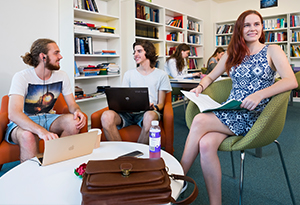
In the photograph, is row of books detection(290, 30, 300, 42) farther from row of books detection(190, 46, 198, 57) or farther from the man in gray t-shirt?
the man in gray t-shirt

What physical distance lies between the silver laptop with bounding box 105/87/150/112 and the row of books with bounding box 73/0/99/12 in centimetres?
184

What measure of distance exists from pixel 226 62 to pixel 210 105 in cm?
39

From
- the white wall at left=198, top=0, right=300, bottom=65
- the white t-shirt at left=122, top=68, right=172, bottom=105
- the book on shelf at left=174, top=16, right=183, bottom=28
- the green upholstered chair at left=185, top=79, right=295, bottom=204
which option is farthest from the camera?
the white wall at left=198, top=0, right=300, bottom=65

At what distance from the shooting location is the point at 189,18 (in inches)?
232

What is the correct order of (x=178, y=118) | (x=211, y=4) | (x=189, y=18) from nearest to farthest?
(x=178, y=118) < (x=189, y=18) < (x=211, y=4)

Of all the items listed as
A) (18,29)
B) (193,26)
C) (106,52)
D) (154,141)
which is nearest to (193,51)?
(193,26)

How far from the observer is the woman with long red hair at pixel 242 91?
56.2 inches

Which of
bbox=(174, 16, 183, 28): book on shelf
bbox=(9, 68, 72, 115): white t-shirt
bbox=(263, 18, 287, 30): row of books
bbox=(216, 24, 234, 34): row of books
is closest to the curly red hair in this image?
bbox=(9, 68, 72, 115): white t-shirt

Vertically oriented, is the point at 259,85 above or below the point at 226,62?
below

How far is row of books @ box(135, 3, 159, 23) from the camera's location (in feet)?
13.9

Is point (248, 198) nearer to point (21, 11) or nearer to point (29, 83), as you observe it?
point (29, 83)

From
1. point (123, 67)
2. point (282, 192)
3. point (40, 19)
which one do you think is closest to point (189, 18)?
point (123, 67)

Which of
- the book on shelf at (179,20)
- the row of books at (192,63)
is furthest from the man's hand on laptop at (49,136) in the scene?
the row of books at (192,63)

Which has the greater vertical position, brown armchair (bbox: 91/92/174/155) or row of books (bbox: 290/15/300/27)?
row of books (bbox: 290/15/300/27)
